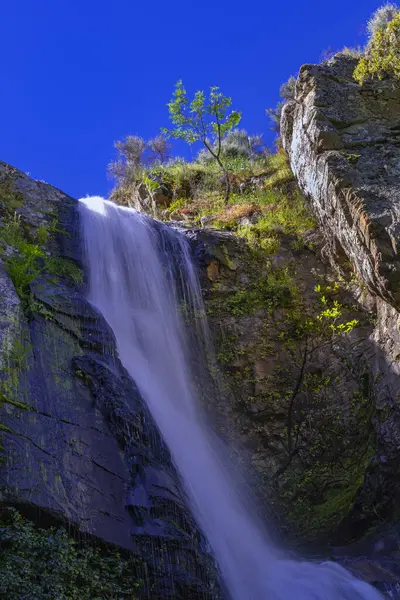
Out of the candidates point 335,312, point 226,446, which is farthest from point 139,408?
point 335,312

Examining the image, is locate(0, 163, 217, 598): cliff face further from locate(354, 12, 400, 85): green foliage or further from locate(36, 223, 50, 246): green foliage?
locate(354, 12, 400, 85): green foliage

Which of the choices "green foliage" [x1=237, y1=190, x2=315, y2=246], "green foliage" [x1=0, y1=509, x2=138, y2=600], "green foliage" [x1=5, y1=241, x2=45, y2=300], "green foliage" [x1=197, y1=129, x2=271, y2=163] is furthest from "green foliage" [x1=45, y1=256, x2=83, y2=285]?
"green foliage" [x1=197, y1=129, x2=271, y2=163]

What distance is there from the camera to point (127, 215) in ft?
45.1

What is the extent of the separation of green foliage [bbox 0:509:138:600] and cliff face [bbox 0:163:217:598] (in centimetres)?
13

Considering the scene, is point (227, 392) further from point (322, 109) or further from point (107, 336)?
point (322, 109)

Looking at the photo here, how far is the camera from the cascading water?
7434mm

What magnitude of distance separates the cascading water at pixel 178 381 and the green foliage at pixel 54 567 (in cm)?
168

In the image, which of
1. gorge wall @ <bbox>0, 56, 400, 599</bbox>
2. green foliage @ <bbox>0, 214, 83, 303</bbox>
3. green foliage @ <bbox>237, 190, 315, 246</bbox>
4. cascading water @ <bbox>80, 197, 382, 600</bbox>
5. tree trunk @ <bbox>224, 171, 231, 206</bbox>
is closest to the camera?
gorge wall @ <bbox>0, 56, 400, 599</bbox>

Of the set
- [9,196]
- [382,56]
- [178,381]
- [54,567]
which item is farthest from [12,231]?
[382,56]

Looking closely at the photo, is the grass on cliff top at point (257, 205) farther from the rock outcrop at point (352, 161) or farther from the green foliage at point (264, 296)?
the rock outcrop at point (352, 161)

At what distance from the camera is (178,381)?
35.5 feet

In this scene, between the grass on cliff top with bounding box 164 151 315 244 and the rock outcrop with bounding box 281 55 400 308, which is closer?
the rock outcrop with bounding box 281 55 400 308

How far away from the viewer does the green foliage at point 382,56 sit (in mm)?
11640

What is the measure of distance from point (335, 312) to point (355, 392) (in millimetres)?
1707
